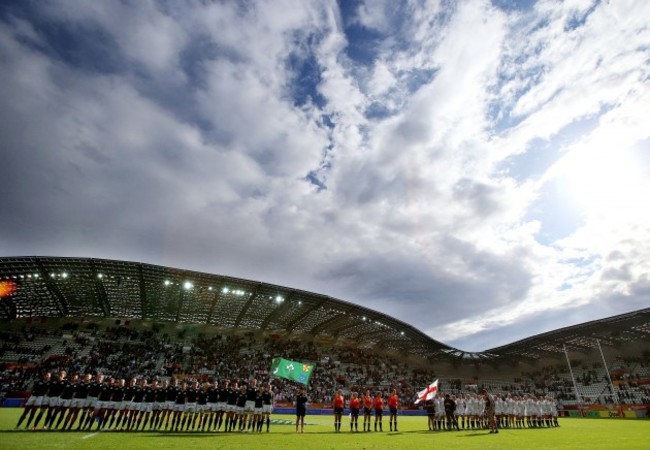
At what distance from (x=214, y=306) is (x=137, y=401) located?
91.9ft

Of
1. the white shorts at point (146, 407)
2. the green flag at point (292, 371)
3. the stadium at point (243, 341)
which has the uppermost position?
the stadium at point (243, 341)

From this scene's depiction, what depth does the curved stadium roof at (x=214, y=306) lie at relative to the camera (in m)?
31.5

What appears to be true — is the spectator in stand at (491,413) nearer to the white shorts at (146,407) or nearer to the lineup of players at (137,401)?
the lineup of players at (137,401)

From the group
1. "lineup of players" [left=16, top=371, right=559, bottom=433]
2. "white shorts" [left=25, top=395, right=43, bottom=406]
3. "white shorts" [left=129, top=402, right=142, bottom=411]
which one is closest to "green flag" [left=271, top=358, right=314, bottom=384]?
"lineup of players" [left=16, top=371, right=559, bottom=433]

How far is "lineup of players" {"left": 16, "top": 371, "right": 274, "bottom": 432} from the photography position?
39.5 ft

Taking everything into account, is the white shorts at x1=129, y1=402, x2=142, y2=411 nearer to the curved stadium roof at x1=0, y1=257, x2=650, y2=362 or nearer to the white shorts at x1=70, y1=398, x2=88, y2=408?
the white shorts at x1=70, y1=398, x2=88, y2=408

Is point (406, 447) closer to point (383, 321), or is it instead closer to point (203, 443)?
point (203, 443)

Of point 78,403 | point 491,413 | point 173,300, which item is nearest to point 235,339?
point 173,300

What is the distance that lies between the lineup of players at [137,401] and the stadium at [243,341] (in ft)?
64.7

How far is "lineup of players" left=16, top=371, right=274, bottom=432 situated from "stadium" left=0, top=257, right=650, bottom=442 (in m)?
19.7

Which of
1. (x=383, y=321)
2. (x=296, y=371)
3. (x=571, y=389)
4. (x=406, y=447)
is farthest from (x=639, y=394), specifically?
(x=406, y=447)

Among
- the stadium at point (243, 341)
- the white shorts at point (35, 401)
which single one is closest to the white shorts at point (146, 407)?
the white shorts at point (35, 401)

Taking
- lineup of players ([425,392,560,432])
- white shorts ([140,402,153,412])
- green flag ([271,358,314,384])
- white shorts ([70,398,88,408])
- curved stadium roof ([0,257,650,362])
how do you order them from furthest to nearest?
curved stadium roof ([0,257,650,362]) < green flag ([271,358,314,384]) < lineup of players ([425,392,560,432]) < white shorts ([140,402,153,412]) < white shorts ([70,398,88,408])

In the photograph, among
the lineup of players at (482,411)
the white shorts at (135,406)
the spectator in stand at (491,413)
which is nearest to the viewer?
the white shorts at (135,406)
